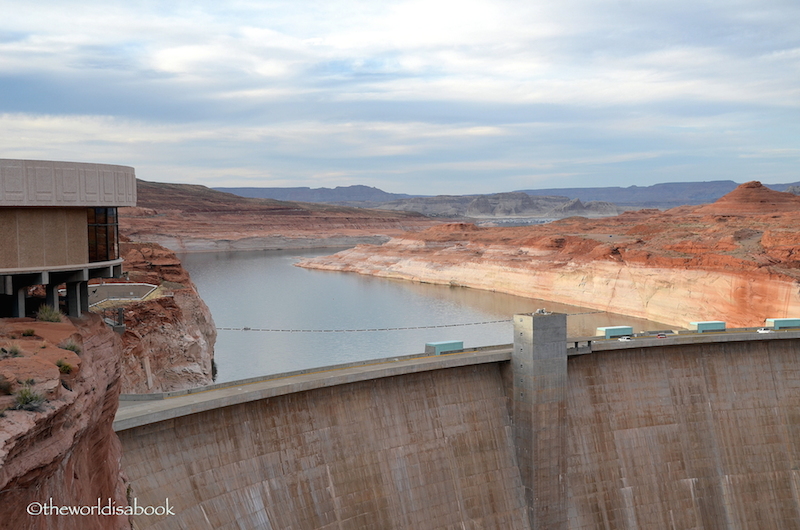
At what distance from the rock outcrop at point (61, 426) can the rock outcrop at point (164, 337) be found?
52.9ft

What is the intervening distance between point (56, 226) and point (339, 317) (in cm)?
4628

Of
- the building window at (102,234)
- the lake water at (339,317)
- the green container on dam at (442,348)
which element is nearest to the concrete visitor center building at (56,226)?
the building window at (102,234)

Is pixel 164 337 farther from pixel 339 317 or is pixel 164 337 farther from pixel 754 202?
pixel 754 202

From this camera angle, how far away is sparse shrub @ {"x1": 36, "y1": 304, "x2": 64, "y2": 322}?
38.3ft

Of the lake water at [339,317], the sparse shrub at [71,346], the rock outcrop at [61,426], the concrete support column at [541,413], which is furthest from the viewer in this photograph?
the lake water at [339,317]

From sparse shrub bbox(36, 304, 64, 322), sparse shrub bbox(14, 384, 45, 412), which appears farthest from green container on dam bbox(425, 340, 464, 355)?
sparse shrub bbox(14, 384, 45, 412)

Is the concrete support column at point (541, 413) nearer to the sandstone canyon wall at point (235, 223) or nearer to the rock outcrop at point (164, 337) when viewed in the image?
the rock outcrop at point (164, 337)

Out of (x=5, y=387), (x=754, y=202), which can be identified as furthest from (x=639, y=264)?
(x=5, y=387)

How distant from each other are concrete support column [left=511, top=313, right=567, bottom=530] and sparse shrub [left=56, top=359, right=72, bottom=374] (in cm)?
1561

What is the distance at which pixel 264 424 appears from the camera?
18.3m

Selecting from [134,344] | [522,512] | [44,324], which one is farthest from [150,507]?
[134,344]

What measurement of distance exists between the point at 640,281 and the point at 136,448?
54.3 meters

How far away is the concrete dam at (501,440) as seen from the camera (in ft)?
55.7

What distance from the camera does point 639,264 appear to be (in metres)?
63.4
